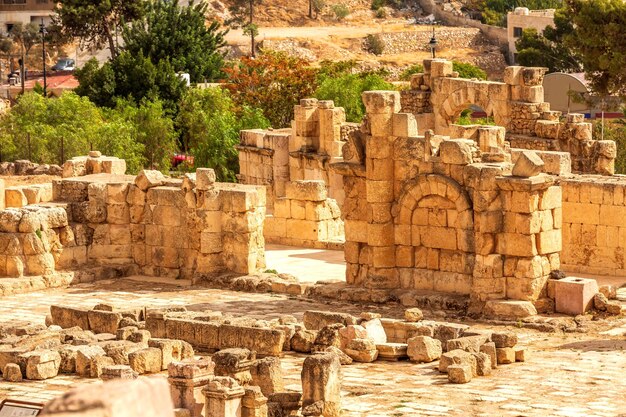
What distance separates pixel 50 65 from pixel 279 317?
194 ft

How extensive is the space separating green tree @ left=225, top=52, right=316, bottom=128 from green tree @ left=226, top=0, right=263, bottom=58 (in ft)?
90.0

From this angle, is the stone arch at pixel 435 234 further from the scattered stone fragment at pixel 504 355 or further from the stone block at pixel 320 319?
the scattered stone fragment at pixel 504 355

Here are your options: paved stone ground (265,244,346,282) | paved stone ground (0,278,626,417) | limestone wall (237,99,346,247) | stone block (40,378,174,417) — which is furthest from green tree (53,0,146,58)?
stone block (40,378,174,417)

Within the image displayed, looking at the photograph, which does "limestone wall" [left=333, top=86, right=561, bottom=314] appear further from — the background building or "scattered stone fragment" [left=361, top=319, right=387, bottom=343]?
the background building

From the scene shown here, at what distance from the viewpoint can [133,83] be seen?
53344 millimetres

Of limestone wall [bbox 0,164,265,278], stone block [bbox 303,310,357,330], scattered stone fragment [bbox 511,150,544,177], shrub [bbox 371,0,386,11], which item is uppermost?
shrub [bbox 371,0,386,11]

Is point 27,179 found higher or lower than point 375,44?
lower

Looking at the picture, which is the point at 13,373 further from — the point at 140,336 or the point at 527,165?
the point at 527,165

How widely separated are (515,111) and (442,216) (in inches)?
372

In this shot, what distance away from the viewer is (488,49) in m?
90.7

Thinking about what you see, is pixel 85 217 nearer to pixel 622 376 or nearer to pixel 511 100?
pixel 511 100

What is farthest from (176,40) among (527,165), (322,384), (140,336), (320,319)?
(322,384)

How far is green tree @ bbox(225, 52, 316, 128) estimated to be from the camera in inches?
2060

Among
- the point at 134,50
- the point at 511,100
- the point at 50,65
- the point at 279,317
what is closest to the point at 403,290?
the point at 279,317
